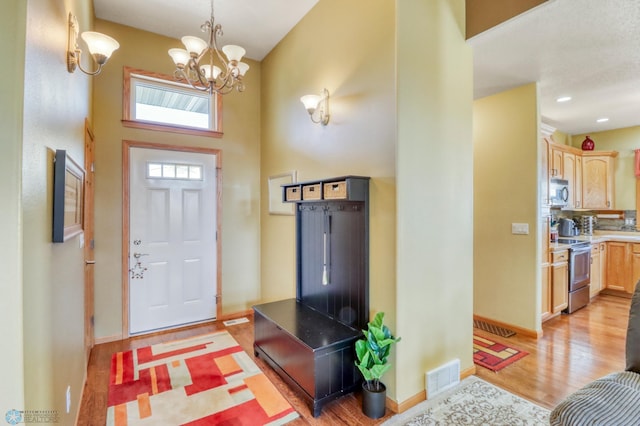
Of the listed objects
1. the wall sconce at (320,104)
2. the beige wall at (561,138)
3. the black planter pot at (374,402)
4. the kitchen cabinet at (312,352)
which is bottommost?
the black planter pot at (374,402)

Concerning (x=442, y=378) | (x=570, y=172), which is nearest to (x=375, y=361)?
(x=442, y=378)

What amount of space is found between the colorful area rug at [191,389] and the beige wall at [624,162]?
6570mm

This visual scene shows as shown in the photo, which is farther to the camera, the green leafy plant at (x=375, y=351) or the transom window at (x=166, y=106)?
the transom window at (x=166, y=106)

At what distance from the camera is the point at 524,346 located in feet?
Result: 10.4

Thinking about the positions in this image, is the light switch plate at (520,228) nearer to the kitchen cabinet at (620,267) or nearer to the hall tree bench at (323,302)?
the hall tree bench at (323,302)

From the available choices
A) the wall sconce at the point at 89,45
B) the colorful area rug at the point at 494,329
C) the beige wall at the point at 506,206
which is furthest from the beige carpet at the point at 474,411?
the wall sconce at the point at 89,45

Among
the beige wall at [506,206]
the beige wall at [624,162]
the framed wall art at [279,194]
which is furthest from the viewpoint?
the beige wall at [624,162]

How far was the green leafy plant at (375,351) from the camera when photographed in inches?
80.4

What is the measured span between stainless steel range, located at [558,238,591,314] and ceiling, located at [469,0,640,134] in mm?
1917

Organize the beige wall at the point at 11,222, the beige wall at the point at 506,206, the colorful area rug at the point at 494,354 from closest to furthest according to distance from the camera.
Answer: the beige wall at the point at 11,222
the colorful area rug at the point at 494,354
the beige wall at the point at 506,206

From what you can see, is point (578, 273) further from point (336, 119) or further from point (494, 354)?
point (336, 119)

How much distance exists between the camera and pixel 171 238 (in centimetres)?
367

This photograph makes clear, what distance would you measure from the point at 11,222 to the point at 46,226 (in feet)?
1.23

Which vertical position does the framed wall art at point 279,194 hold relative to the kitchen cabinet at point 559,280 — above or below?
above
